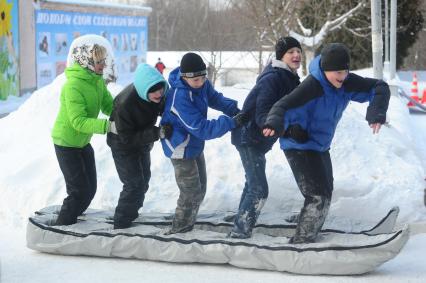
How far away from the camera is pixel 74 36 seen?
2509cm

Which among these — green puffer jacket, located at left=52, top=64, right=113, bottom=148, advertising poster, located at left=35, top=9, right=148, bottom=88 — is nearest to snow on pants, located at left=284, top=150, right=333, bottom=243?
green puffer jacket, located at left=52, top=64, right=113, bottom=148

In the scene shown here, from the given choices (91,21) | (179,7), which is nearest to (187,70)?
(91,21)

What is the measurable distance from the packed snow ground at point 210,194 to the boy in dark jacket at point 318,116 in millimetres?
533

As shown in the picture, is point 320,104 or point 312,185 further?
point 312,185

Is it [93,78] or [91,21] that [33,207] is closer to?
[93,78]

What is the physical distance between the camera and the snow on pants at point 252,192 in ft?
19.1

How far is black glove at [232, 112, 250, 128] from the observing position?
5.61 m

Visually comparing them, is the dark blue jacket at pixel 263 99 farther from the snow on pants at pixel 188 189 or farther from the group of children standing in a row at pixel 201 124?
the snow on pants at pixel 188 189

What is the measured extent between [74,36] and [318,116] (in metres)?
20.6

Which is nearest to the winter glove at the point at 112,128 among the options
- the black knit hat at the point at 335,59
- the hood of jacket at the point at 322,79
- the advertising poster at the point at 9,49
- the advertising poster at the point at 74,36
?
the hood of jacket at the point at 322,79

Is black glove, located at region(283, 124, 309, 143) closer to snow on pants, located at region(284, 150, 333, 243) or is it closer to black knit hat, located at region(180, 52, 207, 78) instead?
snow on pants, located at region(284, 150, 333, 243)

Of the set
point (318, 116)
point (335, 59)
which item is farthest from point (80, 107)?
point (335, 59)

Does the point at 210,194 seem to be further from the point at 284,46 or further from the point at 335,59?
the point at 335,59

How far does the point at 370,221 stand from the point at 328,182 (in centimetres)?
140
